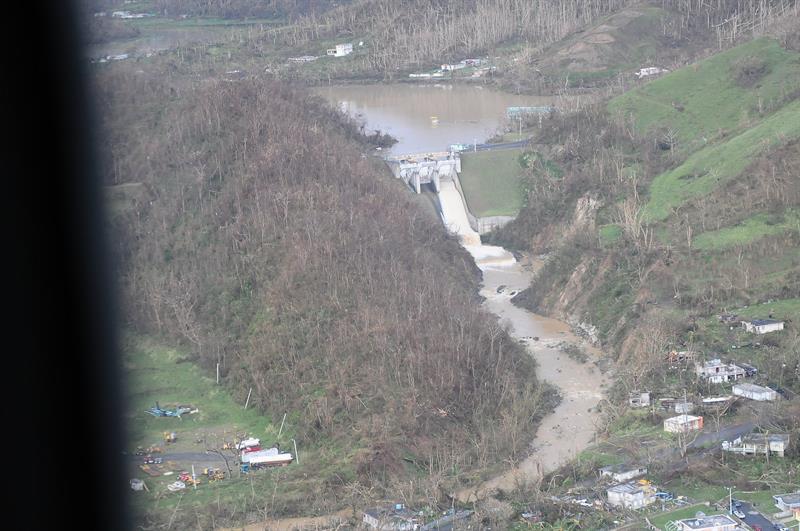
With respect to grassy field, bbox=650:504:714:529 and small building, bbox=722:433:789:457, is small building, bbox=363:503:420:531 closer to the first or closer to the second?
grassy field, bbox=650:504:714:529

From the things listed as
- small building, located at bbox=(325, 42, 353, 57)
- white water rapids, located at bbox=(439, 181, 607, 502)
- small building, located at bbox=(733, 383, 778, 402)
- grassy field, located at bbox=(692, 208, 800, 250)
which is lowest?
white water rapids, located at bbox=(439, 181, 607, 502)

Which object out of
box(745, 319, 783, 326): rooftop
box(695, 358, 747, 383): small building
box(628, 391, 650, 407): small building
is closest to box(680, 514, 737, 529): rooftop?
box(628, 391, 650, 407): small building

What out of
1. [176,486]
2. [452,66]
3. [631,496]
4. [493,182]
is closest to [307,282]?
[176,486]

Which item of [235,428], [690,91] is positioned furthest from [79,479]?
[690,91]

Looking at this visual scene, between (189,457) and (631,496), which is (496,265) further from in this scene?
(631,496)

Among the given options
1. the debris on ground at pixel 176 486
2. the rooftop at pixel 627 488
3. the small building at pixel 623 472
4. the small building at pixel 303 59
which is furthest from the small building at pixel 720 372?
the small building at pixel 303 59

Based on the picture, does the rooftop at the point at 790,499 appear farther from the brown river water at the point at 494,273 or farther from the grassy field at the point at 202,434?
the grassy field at the point at 202,434

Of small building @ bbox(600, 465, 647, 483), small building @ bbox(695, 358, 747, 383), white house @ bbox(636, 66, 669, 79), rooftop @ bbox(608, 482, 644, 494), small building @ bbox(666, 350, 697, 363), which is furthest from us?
white house @ bbox(636, 66, 669, 79)
